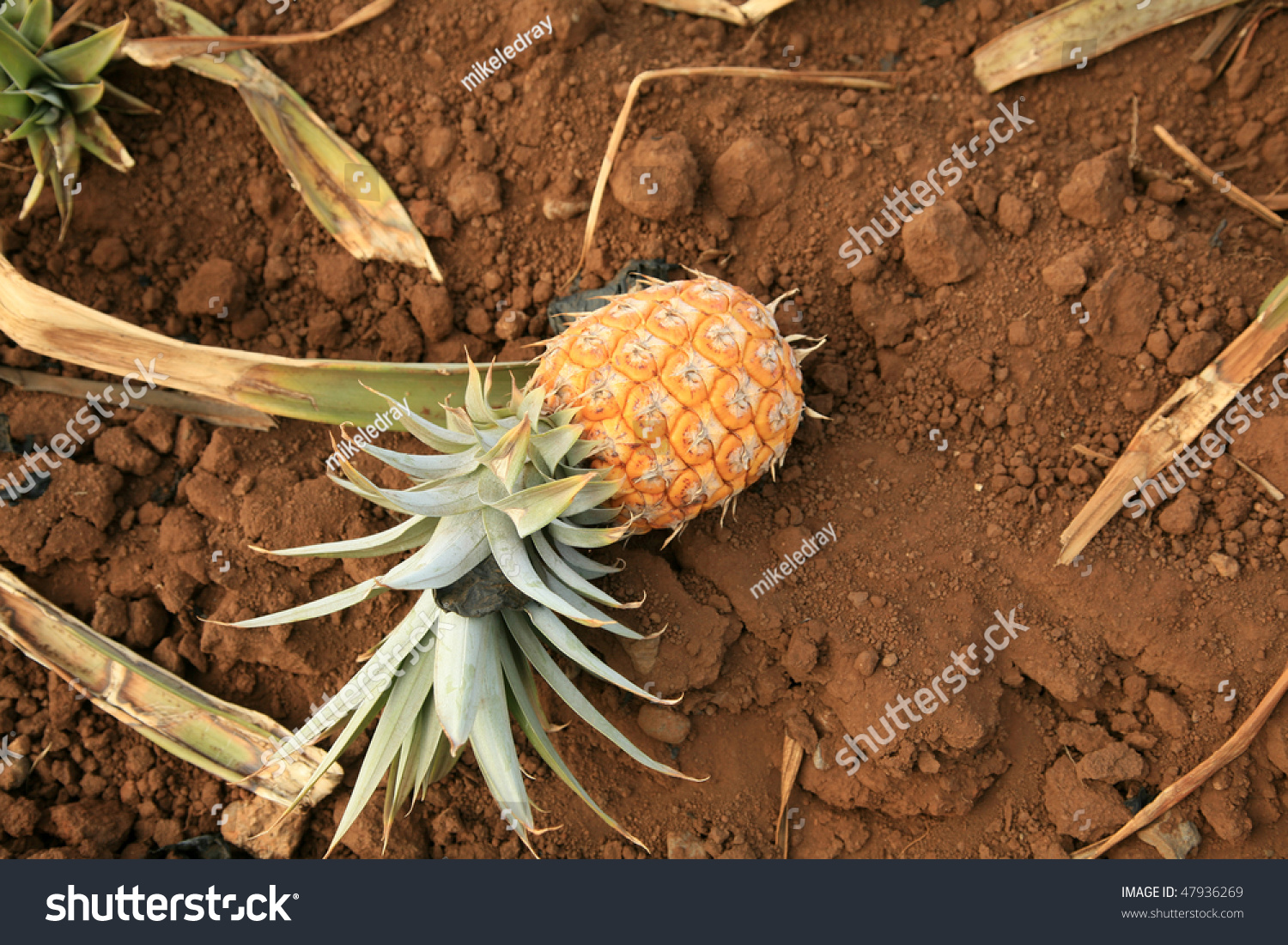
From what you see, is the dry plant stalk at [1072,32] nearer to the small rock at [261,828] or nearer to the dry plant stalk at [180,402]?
the dry plant stalk at [180,402]

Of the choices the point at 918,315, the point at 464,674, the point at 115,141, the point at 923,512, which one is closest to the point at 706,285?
the point at 918,315

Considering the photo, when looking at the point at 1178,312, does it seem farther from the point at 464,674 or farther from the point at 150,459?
the point at 150,459

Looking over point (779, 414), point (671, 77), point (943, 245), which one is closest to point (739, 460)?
point (779, 414)

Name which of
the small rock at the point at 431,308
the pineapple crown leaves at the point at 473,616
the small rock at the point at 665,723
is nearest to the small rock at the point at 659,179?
the small rock at the point at 431,308

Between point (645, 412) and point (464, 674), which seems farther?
point (645, 412)

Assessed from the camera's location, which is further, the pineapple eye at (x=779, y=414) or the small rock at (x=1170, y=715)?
the small rock at (x=1170, y=715)

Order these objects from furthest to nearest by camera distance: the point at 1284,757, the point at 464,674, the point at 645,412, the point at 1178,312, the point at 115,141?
the point at 115,141 < the point at 1178,312 < the point at 1284,757 < the point at 645,412 < the point at 464,674

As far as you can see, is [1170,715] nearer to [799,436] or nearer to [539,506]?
[799,436]
